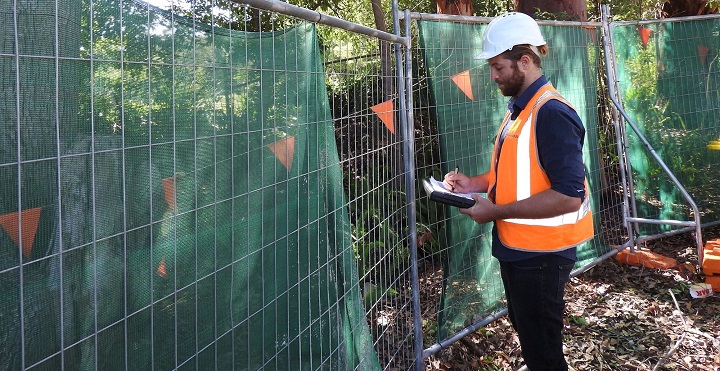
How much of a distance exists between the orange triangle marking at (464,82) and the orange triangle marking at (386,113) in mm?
890

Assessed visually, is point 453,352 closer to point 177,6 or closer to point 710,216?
point 177,6

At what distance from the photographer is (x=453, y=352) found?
502cm

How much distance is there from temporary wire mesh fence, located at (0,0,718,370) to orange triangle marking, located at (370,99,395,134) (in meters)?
0.02

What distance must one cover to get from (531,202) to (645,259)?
436 cm

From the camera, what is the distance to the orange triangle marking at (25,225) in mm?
1523

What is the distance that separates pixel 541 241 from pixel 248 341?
1.61m

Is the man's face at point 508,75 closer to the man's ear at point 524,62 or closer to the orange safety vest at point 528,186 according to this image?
the man's ear at point 524,62

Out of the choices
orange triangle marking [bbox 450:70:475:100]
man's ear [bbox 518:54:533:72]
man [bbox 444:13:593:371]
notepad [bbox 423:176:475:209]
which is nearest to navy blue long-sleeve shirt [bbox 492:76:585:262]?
man [bbox 444:13:593:371]

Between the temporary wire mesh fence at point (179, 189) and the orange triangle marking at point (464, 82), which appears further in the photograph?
the orange triangle marking at point (464, 82)

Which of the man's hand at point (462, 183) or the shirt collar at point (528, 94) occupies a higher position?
the shirt collar at point (528, 94)

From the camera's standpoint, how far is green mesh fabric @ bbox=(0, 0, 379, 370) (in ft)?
5.16

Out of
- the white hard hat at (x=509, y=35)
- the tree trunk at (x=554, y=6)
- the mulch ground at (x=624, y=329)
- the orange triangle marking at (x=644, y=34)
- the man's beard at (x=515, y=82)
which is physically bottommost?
the mulch ground at (x=624, y=329)

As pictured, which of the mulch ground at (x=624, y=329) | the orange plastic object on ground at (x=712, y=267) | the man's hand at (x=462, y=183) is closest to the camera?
the man's hand at (x=462, y=183)

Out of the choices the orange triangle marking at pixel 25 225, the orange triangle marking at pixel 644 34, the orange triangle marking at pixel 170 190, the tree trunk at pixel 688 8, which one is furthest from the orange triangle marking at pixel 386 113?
the tree trunk at pixel 688 8
